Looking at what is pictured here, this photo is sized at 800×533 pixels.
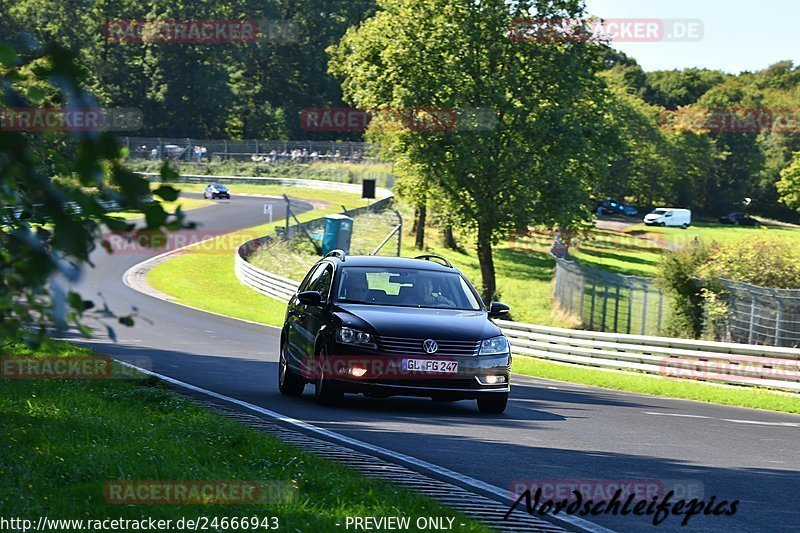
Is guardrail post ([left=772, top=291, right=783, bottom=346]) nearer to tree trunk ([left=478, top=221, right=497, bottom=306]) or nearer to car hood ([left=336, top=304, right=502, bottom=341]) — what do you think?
car hood ([left=336, top=304, right=502, bottom=341])

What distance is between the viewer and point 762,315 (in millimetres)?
28766

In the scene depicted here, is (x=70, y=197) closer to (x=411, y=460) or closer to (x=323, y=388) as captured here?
(x=411, y=460)

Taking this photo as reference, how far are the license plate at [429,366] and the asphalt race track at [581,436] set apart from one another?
0.51m

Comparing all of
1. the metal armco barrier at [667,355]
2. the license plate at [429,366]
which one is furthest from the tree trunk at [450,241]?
the license plate at [429,366]

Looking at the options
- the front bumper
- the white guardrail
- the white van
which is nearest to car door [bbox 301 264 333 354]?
the front bumper

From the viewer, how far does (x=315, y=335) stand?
13.6 m

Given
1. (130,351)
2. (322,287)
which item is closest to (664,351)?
(130,351)

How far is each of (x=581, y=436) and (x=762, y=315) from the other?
18.5 metres

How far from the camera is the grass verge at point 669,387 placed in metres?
19.9

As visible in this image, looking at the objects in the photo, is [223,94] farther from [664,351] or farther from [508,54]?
[664,351]

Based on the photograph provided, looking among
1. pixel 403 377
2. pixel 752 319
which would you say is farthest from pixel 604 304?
pixel 403 377

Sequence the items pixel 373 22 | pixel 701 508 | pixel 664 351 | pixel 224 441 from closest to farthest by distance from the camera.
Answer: pixel 701 508, pixel 224 441, pixel 664 351, pixel 373 22

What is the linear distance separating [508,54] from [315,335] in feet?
102

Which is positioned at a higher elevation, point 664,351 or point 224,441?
point 224,441
